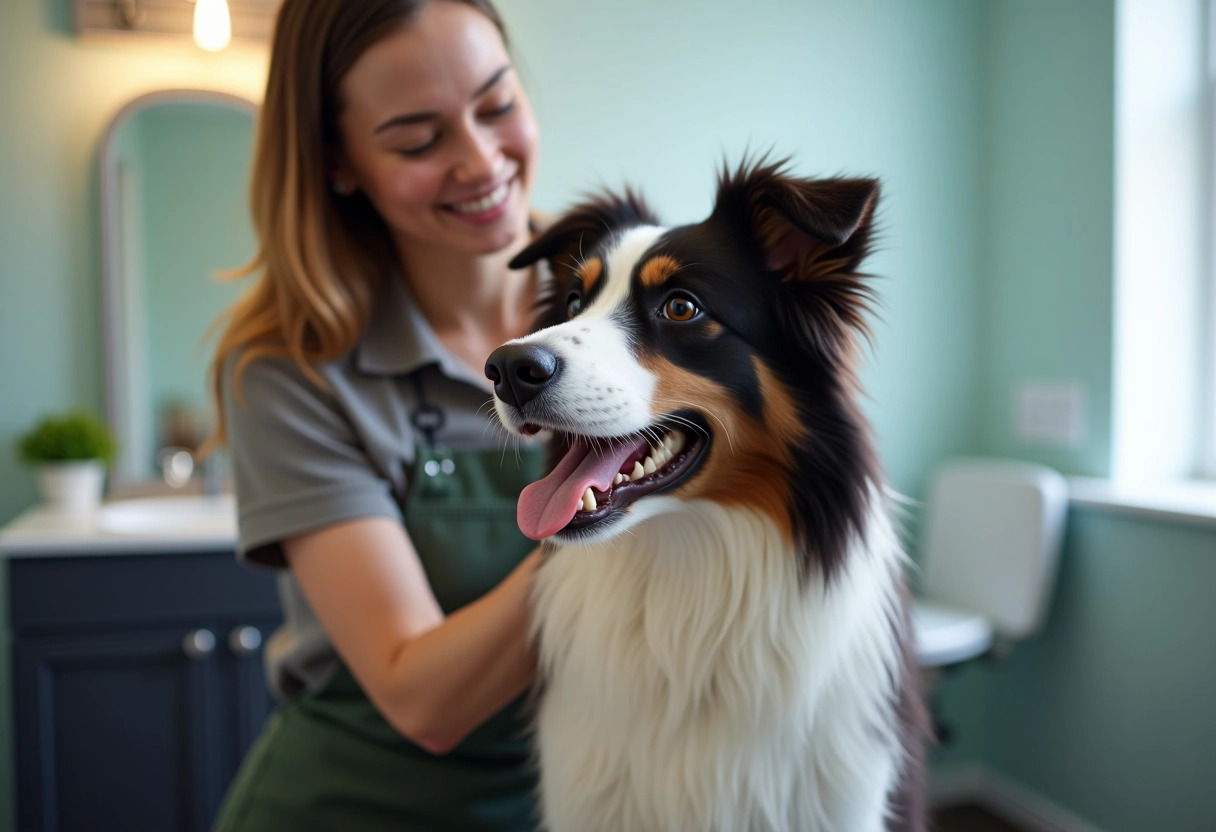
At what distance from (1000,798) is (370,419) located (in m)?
2.85

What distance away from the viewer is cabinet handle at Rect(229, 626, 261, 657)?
235 centimetres

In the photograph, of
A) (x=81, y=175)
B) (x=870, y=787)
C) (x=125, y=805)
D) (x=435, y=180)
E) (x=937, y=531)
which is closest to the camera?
(x=870, y=787)

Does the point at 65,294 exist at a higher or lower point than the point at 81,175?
lower

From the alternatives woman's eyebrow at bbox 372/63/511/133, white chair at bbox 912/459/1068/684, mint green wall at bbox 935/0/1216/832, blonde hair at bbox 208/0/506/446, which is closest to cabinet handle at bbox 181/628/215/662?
blonde hair at bbox 208/0/506/446

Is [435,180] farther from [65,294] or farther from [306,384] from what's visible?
[65,294]

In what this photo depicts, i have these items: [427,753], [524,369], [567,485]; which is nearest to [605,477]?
[567,485]

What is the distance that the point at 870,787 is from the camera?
101 cm

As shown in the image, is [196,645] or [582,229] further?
[196,645]

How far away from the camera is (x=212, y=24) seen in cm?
281

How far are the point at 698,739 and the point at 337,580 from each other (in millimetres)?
515

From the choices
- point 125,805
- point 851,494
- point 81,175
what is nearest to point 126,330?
point 81,175

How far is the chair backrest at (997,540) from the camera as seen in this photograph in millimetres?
2662

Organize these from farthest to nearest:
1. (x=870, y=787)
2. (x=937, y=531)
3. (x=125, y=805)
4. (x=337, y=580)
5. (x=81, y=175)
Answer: (x=937, y=531) → (x=81, y=175) → (x=125, y=805) → (x=337, y=580) → (x=870, y=787)

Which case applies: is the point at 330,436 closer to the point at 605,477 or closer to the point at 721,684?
the point at 605,477
